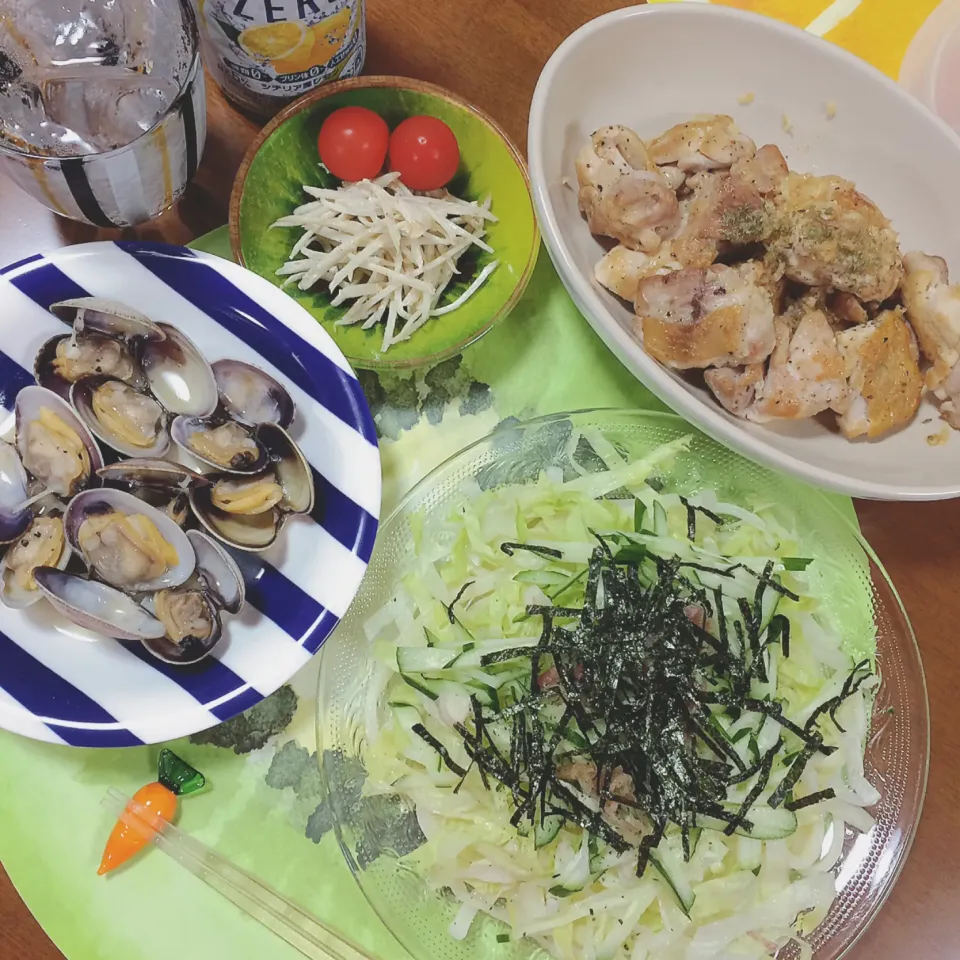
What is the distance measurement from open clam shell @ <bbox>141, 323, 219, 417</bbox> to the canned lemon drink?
1.43 feet

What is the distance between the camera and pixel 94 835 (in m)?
1.48

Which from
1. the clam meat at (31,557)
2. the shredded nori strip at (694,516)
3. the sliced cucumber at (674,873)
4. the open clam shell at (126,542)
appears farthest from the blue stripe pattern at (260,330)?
the sliced cucumber at (674,873)

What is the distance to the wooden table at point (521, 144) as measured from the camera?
1565 millimetres

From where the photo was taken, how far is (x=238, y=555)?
4.75 ft

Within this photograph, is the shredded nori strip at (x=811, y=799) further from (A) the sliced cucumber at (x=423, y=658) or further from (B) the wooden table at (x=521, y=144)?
(A) the sliced cucumber at (x=423, y=658)

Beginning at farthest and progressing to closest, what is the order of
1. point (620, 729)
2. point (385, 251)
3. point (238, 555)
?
1. point (385, 251)
2. point (238, 555)
3. point (620, 729)

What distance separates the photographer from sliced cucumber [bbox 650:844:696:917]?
1343 mm

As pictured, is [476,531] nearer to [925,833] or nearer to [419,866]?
[419,866]

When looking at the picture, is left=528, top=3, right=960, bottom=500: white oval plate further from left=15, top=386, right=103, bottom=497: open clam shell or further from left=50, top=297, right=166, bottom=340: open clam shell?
left=15, top=386, right=103, bottom=497: open clam shell

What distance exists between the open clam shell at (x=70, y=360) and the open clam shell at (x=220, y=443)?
15cm

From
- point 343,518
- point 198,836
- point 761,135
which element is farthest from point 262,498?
point 761,135

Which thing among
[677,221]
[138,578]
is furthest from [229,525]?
[677,221]

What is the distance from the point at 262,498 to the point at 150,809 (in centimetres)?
56

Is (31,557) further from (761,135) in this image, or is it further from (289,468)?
(761,135)
